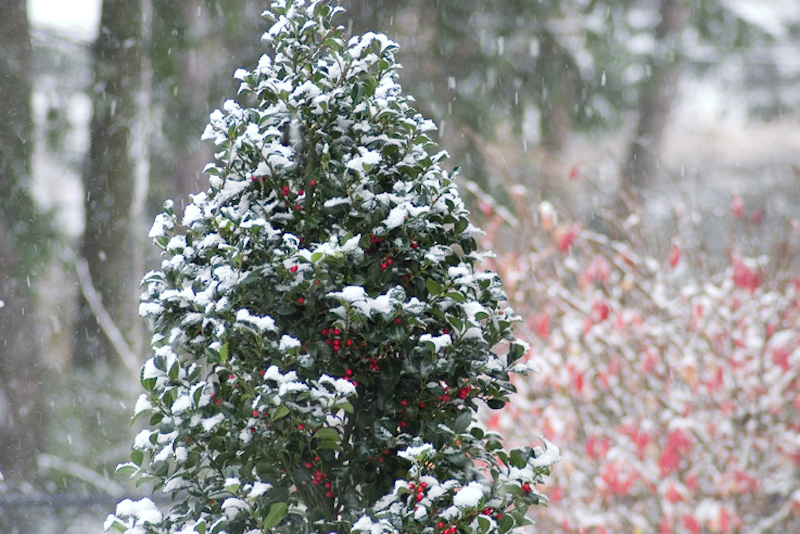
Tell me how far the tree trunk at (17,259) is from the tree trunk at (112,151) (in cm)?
53

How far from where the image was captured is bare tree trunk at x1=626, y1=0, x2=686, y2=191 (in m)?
9.20

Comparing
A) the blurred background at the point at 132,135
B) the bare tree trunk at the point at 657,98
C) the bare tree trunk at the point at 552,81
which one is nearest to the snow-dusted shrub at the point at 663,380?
the blurred background at the point at 132,135

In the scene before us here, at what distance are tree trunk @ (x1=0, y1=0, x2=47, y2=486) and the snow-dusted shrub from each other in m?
4.09

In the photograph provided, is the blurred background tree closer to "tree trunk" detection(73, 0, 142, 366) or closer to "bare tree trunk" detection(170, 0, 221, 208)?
"tree trunk" detection(73, 0, 142, 366)

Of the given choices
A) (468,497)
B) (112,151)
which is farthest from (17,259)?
(468,497)

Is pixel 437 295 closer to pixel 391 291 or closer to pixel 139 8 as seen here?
pixel 391 291

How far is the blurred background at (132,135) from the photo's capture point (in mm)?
6211

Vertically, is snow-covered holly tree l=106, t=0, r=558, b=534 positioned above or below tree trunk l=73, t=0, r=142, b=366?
below

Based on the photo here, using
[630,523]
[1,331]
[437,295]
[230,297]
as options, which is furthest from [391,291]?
[1,331]

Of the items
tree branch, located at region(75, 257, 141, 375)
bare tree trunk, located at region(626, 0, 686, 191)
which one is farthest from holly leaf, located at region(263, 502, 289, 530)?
bare tree trunk, located at region(626, 0, 686, 191)

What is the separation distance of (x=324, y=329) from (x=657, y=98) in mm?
10669

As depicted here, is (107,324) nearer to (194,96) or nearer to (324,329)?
(194,96)

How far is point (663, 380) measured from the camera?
14.8 feet

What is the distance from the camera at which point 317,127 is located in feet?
6.91
